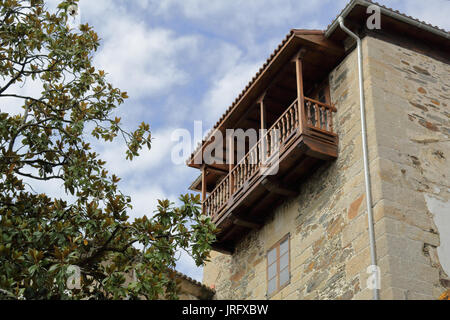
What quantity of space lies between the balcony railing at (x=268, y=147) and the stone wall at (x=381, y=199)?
42cm

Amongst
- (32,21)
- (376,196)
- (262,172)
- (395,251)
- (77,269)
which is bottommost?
(77,269)

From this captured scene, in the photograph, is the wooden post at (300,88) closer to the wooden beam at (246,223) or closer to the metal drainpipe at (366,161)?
the metal drainpipe at (366,161)

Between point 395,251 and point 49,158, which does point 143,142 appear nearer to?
point 49,158

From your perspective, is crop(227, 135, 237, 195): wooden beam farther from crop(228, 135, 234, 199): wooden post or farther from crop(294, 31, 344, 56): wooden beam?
crop(294, 31, 344, 56): wooden beam

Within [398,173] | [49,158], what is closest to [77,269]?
[49,158]

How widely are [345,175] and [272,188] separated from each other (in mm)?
1811

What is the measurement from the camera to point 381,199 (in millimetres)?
10969

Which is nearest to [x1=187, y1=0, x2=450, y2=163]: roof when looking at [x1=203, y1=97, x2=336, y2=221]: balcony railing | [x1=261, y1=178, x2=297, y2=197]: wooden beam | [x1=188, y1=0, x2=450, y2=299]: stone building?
[x1=188, y1=0, x2=450, y2=299]: stone building

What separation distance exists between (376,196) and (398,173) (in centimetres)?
68

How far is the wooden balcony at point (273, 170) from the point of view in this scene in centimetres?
1265

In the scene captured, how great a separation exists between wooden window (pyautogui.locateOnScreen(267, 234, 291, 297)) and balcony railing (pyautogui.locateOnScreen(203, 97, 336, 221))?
1.48 meters

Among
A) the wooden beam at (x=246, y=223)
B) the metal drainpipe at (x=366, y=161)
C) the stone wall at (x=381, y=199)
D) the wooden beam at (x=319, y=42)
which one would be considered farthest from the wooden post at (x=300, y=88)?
the wooden beam at (x=246, y=223)

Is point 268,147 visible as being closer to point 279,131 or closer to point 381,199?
point 279,131

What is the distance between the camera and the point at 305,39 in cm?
1339
